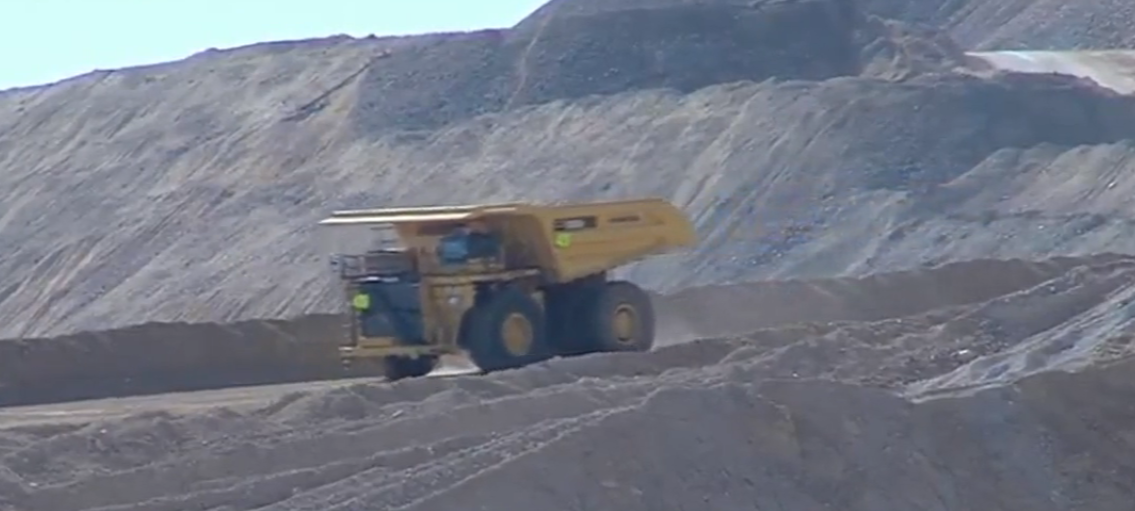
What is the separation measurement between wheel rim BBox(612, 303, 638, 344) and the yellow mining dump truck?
0.01 metres

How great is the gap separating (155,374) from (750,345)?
7031 millimetres

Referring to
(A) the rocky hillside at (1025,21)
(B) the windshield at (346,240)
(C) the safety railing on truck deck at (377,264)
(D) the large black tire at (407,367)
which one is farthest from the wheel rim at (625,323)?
(A) the rocky hillside at (1025,21)

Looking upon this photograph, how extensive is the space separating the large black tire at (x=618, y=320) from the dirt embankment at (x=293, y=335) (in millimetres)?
3911

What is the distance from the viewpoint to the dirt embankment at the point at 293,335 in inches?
1016

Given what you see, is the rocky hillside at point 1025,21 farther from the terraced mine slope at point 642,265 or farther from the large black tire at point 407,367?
the large black tire at point 407,367

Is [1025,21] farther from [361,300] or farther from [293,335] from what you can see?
[361,300]

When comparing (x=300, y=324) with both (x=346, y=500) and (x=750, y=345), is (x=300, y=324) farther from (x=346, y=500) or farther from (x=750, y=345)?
(x=346, y=500)

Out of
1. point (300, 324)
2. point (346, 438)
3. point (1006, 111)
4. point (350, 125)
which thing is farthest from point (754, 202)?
point (346, 438)

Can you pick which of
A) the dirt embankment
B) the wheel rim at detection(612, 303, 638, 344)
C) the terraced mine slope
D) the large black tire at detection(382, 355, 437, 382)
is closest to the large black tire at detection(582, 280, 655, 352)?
the wheel rim at detection(612, 303, 638, 344)

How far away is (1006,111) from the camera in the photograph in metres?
43.8

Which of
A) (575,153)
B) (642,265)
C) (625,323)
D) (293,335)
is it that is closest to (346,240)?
(575,153)

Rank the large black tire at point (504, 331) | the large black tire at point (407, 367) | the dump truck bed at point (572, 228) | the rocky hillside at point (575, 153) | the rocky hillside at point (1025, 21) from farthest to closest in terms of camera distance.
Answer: the rocky hillside at point (1025, 21) < the rocky hillside at point (575, 153) < the large black tire at point (407, 367) < the dump truck bed at point (572, 228) < the large black tire at point (504, 331)

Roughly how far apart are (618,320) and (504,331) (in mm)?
1631

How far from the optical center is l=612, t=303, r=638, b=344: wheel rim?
77.4 feet
